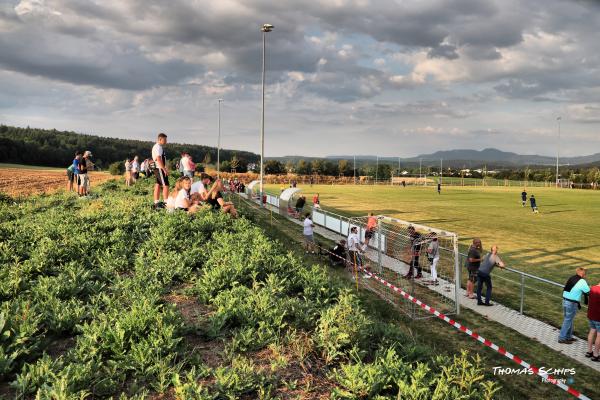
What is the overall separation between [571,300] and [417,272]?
4.74 m

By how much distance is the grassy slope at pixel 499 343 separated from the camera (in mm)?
6714

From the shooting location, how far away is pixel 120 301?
5480mm

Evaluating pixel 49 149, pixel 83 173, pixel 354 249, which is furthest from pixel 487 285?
pixel 49 149

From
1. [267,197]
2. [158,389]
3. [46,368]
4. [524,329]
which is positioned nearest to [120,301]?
[46,368]

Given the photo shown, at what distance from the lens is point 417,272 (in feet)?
41.9

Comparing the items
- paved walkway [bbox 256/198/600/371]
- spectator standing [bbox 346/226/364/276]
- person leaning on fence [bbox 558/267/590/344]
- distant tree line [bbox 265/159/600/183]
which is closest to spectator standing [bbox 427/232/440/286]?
paved walkway [bbox 256/198/600/371]

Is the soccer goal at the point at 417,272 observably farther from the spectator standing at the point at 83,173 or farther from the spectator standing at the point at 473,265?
the spectator standing at the point at 83,173

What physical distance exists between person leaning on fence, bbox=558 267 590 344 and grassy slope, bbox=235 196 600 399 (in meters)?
0.67

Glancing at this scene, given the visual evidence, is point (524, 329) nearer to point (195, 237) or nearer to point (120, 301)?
point (195, 237)

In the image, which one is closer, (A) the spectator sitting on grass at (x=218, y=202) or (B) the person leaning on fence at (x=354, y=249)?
(A) the spectator sitting on grass at (x=218, y=202)

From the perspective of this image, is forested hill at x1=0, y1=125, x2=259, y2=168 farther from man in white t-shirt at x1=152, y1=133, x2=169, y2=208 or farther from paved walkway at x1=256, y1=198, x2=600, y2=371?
paved walkway at x1=256, y1=198, x2=600, y2=371

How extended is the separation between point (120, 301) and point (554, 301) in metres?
11.2

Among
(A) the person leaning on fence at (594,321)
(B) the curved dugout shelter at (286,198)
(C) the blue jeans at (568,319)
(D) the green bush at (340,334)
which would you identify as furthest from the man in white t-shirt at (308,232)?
(D) the green bush at (340,334)

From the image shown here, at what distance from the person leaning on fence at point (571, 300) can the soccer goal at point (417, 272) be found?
2.29 meters
